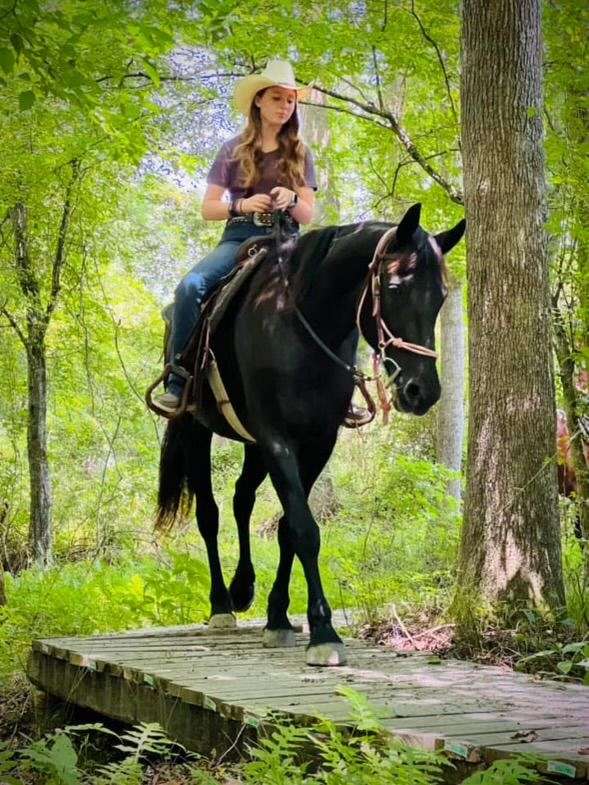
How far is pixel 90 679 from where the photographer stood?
5.61m

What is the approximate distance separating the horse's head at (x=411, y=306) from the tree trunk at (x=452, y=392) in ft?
36.3

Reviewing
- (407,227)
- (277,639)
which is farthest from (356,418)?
(407,227)

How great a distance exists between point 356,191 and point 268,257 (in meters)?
15.6

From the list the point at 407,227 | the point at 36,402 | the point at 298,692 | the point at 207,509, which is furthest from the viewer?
the point at 36,402

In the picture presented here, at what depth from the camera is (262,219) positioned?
6.45 meters

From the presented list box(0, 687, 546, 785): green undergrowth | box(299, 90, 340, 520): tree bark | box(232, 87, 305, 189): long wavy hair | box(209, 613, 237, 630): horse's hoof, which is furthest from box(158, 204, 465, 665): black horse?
box(299, 90, 340, 520): tree bark

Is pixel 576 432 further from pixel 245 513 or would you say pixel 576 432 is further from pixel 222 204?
pixel 222 204

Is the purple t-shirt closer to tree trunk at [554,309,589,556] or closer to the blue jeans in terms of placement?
the blue jeans

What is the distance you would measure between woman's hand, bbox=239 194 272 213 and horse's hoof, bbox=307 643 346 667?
8.65 ft

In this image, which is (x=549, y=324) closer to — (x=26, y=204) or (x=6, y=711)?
(x=6, y=711)

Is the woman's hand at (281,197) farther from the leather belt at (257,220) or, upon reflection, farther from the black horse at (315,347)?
the black horse at (315,347)

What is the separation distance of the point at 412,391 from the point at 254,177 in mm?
2141

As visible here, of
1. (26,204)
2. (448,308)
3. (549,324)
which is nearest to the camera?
(549,324)

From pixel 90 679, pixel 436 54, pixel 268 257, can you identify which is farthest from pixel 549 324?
pixel 436 54
